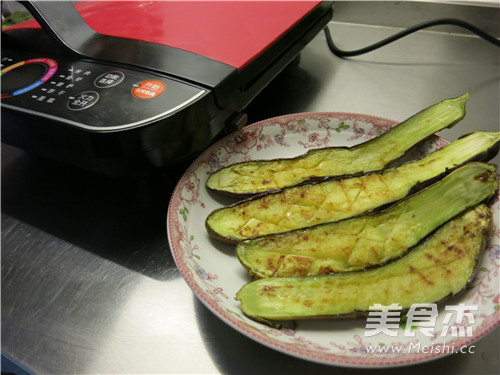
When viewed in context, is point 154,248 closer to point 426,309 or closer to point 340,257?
point 340,257

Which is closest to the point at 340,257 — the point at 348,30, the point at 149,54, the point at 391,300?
the point at 391,300

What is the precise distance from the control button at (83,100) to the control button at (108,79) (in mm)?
23

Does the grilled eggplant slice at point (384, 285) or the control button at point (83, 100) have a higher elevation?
the control button at point (83, 100)

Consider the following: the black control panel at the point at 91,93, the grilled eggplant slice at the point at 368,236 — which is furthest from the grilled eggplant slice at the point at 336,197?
the black control panel at the point at 91,93

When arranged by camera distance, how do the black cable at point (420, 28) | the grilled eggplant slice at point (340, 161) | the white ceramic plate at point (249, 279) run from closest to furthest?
the white ceramic plate at point (249, 279) < the grilled eggplant slice at point (340, 161) < the black cable at point (420, 28)

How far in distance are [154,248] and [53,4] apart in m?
0.47

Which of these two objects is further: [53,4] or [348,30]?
[348,30]

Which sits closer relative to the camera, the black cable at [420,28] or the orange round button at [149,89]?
the orange round button at [149,89]

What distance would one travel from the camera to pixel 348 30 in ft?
4.06

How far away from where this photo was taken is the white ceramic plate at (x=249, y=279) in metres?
0.43

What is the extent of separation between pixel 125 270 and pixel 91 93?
281mm

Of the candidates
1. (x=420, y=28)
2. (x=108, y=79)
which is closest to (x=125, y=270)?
(x=108, y=79)

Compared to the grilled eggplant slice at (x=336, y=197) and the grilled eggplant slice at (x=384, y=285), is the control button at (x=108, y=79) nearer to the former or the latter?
the grilled eggplant slice at (x=336, y=197)

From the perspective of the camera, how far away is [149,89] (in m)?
0.60
